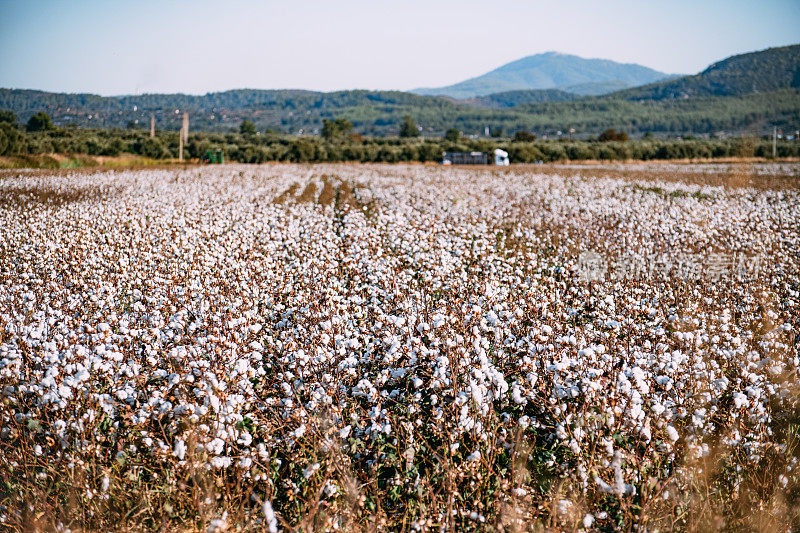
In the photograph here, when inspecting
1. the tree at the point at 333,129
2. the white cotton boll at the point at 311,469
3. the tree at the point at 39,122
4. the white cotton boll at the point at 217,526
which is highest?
the tree at the point at 333,129

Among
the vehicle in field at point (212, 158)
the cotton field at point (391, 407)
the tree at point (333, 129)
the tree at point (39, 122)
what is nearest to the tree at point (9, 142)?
the vehicle in field at point (212, 158)

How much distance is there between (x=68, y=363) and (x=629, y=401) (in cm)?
403

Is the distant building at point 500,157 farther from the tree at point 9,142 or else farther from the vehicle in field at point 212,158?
the tree at point 9,142

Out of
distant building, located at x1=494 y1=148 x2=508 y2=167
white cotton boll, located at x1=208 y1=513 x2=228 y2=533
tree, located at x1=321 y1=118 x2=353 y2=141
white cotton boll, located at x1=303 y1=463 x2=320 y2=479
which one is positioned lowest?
white cotton boll, located at x1=208 y1=513 x2=228 y2=533

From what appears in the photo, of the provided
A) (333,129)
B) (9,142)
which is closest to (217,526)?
(9,142)

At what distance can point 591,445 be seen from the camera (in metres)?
Result: 3.62

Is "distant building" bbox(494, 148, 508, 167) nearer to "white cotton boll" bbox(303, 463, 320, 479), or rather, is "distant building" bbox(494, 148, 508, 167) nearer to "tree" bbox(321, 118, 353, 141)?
"white cotton boll" bbox(303, 463, 320, 479)

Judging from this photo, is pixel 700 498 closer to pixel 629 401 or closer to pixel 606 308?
pixel 629 401

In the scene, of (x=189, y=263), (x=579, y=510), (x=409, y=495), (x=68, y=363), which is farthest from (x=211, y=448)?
(x=189, y=263)

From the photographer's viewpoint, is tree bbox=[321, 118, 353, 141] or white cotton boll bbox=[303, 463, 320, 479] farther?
tree bbox=[321, 118, 353, 141]

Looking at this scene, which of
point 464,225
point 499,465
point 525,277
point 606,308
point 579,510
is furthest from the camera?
point 464,225

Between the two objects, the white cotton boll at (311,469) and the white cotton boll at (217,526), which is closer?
the white cotton boll at (217,526)

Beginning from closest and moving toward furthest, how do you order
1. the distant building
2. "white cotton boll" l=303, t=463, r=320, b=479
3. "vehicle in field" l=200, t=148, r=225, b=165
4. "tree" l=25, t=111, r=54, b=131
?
"white cotton boll" l=303, t=463, r=320, b=479
"vehicle in field" l=200, t=148, r=225, b=165
the distant building
"tree" l=25, t=111, r=54, b=131

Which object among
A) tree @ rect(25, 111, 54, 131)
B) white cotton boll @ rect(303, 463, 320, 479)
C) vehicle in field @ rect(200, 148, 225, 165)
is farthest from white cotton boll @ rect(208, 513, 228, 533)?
tree @ rect(25, 111, 54, 131)
